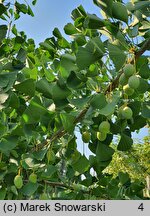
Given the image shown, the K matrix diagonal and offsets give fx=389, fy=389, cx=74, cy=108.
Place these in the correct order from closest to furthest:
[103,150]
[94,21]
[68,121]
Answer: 1. [94,21]
2. [68,121]
3. [103,150]

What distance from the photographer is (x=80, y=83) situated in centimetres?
160

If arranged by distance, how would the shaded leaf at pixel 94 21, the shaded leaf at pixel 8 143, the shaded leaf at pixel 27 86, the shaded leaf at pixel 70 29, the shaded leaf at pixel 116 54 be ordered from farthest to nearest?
the shaded leaf at pixel 70 29
the shaded leaf at pixel 8 143
the shaded leaf at pixel 27 86
the shaded leaf at pixel 94 21
the shaded leaf at pixel 116 54

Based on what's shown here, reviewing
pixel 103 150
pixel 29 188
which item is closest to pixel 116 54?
pixel 103 150

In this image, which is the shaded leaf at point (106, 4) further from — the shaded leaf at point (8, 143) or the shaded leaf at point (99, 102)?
the shaded leaf at point (8, 143)

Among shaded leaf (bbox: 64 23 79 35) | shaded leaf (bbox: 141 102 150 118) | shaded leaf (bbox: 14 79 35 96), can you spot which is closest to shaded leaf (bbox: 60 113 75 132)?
shaded leaf (bbox: 14 79 35 96)

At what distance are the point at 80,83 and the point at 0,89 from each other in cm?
33

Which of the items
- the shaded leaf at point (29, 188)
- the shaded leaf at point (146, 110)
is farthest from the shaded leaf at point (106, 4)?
the shaded leaf at point (29, 188)

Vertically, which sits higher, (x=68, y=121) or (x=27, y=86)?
(x=27, y=86)

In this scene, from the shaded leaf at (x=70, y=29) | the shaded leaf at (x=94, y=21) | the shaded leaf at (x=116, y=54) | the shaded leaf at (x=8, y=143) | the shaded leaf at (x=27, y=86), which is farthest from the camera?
the shaded leaf at (x=70, y=29)

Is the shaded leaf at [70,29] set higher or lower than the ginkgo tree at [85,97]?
higher

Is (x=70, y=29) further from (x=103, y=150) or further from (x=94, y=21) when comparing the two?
(x=103, y=150)

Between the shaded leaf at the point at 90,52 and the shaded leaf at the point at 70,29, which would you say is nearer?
the shaded leaf at the point at 90,52

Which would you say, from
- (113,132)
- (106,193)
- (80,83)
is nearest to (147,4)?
(80,83)

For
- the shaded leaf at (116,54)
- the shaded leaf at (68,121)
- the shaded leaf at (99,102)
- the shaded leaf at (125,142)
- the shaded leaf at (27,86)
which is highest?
the shaded leaf at (116,54)
